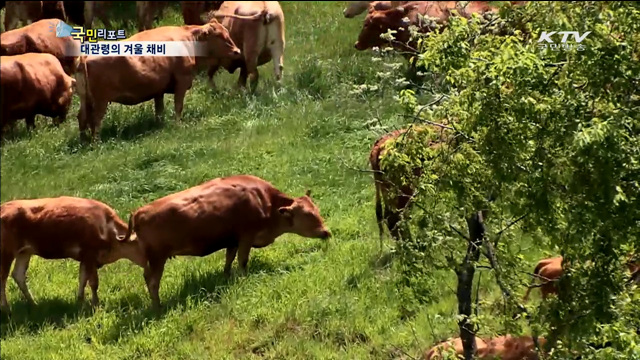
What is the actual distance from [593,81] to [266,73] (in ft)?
38.5

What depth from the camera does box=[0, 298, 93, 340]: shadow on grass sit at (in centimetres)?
884

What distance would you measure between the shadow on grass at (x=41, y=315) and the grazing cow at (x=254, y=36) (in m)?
6.77

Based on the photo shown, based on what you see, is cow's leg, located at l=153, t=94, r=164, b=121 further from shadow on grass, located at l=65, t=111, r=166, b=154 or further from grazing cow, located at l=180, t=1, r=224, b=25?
grazing cow, located at l=180, t=1, r=224, b=25

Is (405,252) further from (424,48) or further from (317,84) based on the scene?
(317,84)

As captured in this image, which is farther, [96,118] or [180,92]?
[180,92]

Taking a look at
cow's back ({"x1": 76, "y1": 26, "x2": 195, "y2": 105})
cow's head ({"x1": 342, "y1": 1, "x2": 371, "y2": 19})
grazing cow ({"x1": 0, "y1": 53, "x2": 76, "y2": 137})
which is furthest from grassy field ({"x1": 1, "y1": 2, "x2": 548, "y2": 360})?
cow's head ({"x1": 342, "y1": 1, "x2": 371, "y2": 19})

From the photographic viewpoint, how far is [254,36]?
15.5 m

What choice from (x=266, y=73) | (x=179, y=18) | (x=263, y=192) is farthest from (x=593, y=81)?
(x=179, y=18)

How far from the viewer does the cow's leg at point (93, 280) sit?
9.03m

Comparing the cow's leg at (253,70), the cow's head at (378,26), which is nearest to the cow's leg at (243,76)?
the cow's leg at (253,70)

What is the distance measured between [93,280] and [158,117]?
532 centimetres

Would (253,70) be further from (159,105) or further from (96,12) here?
(96,12)

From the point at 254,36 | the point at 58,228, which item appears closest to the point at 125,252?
the point at 58,228
